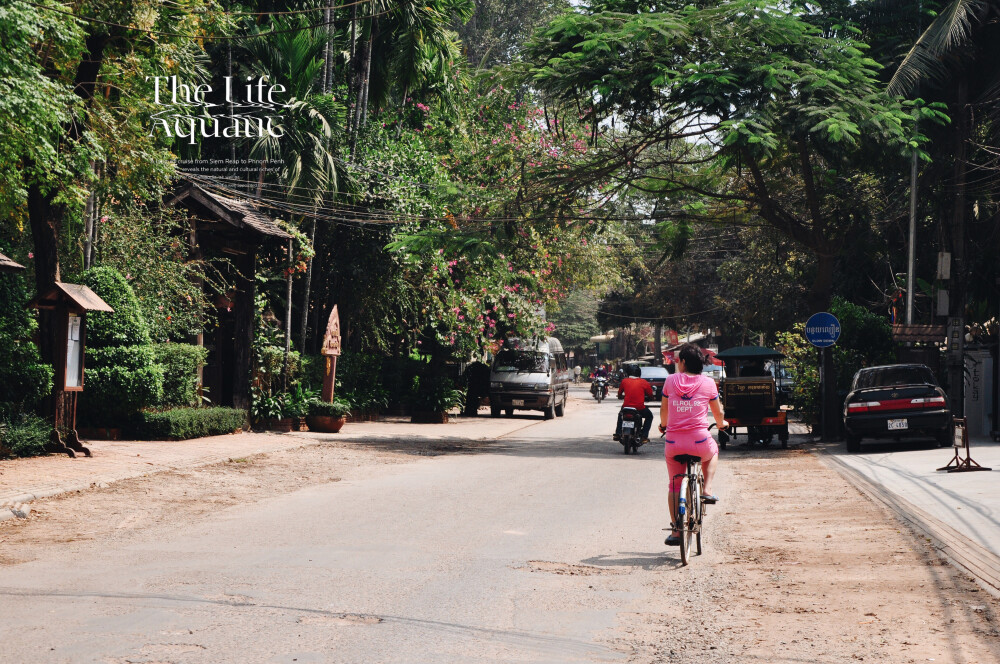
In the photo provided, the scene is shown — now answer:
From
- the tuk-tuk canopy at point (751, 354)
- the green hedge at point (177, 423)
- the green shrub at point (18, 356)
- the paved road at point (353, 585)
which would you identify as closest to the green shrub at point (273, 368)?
the green hedge at point (177, 423)

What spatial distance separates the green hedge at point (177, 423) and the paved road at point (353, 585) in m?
6.30

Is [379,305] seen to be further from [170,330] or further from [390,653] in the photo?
[390,653]

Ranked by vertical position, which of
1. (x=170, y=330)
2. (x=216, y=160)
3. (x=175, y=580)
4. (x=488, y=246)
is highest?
(x=216, y=160)

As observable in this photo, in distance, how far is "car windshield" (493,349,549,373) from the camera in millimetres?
34125

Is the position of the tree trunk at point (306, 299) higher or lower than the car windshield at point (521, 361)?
higher

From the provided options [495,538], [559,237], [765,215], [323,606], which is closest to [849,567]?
[495,538]

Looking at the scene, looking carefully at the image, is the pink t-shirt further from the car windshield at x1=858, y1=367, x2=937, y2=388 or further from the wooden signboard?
the wooden signboard

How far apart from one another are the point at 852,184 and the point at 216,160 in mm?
16697

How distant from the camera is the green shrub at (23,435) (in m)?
15.1

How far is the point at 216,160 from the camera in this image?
2689 centimetres

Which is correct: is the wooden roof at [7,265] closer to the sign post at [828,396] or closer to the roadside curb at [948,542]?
the roadside curb at [948,542]

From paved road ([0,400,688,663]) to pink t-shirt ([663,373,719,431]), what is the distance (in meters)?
1.18

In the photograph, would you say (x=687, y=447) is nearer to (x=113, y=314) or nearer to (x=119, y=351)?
(x=113, y=314)

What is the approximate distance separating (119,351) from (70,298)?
2.75 meters
